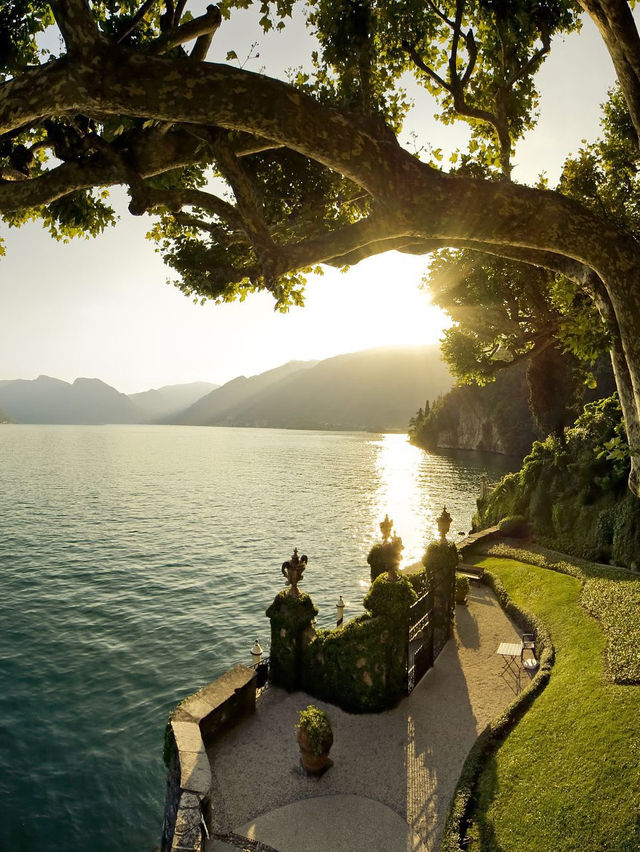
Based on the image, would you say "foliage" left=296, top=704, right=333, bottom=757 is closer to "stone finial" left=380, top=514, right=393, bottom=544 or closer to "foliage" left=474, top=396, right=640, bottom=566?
"stone finial" left=380, top=514, right=393, bottom=544

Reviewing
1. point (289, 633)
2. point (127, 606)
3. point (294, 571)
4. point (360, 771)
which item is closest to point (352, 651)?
point (289, 633)

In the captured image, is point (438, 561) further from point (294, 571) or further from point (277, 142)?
point (277, 142)

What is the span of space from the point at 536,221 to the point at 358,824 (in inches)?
444

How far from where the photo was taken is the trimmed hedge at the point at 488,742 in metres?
9.10

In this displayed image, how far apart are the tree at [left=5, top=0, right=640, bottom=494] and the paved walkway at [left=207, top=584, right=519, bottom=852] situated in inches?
325

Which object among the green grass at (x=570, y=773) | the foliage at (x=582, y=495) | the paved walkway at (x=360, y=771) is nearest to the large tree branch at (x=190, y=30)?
the paved walkway at (x=360, y=771)

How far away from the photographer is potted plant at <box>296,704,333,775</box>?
431 inches

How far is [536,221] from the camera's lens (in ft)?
21.0

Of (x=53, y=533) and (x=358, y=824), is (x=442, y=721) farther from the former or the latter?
(x=53, y=533)

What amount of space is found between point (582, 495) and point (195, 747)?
82.1 feet

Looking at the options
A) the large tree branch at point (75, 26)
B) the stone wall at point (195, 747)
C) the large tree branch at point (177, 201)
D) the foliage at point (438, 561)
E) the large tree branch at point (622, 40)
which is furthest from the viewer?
the foliage at point (438, 561)

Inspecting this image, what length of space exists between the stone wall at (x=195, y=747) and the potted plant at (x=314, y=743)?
7.09 ft

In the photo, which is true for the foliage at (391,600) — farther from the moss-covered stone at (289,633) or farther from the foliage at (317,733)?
the foliage at (317,733)

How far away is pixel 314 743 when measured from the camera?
10914 millimetres
